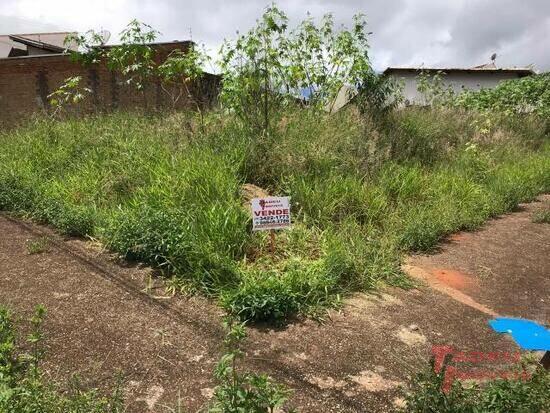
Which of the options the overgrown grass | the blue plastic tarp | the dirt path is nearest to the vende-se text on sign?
the overgrown grass

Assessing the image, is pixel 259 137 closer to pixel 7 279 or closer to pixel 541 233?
pixel 7 279

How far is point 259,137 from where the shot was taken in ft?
20.8

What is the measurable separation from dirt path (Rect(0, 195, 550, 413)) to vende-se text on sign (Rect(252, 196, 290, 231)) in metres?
0.86

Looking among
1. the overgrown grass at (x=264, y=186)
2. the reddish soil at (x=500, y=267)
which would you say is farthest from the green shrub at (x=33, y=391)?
the reddish soil at (x=500, y=267)

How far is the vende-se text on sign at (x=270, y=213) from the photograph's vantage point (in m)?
4.17

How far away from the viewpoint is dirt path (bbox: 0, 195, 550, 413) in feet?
9.29

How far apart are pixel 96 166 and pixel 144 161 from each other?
808mm

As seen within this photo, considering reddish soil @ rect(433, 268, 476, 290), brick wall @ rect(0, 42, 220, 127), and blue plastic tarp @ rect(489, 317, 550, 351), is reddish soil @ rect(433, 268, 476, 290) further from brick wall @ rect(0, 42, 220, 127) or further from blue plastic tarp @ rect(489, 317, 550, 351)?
brick wall @ rect(0, 42, 220, 127)

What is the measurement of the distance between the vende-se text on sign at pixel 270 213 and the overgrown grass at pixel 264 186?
348mm

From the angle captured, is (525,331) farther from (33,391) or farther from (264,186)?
(33,391)

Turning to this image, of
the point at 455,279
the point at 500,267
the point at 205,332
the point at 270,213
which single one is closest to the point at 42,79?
the point at 270,213

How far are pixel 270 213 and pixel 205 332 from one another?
1272mm

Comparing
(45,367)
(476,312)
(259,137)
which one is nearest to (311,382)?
(45,367)

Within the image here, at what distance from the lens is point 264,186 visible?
236 inches
